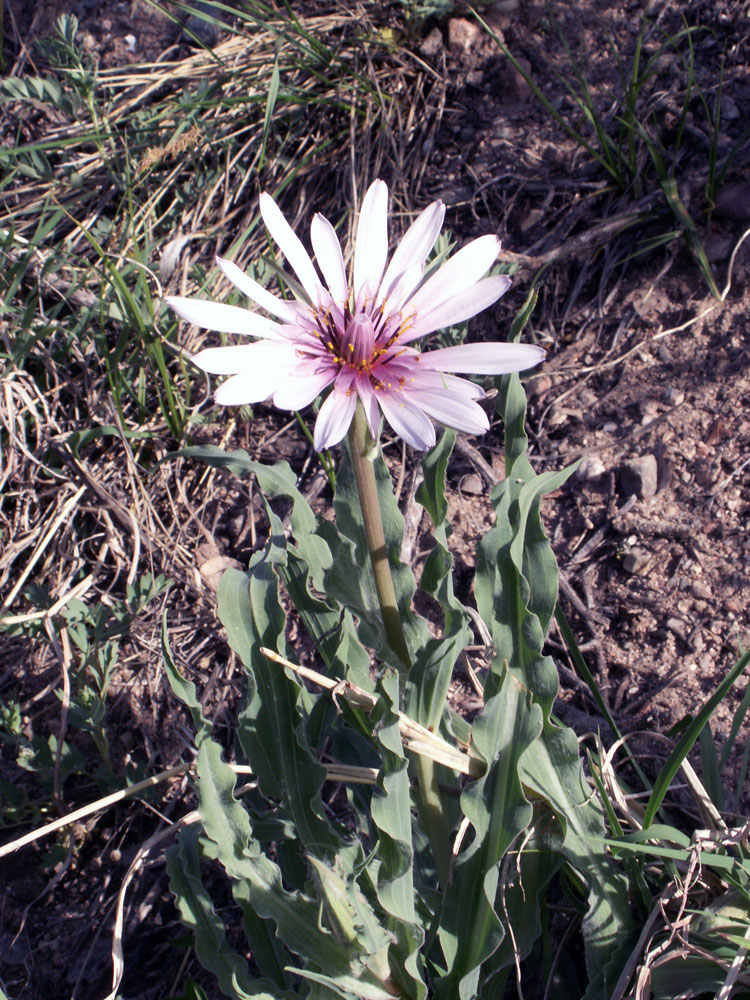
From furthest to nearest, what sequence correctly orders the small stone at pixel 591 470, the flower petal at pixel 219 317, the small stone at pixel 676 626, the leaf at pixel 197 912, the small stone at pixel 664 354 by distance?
1. the small stone at pixel 664 354
2. the small stone at pixel 591 470
3. the small stone at pixel 676 626
4. the leaf at pixel 197 912
5. the flower petal at pixel 219 317

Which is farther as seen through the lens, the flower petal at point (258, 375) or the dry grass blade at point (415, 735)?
the dry grass blade at point (415, 735)

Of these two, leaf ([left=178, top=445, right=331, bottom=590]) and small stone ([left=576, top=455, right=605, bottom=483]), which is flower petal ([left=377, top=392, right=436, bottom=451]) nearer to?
leaf ([left=178, top=445, right=331, bottom=590])

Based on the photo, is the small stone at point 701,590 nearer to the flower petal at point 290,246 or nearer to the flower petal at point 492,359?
the flower petal at point 492,359

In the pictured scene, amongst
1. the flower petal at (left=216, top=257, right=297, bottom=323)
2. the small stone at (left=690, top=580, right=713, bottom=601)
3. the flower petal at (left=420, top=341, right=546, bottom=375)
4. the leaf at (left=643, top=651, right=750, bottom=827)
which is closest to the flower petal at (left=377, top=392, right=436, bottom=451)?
the flower petal at (left=420, top=341, right=546, bottom=375)

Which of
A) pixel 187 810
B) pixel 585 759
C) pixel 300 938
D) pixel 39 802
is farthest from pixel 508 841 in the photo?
pixel 39 802

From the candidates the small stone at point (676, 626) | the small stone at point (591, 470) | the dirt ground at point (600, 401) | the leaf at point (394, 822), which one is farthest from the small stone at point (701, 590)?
the leaf at point (394, 822)

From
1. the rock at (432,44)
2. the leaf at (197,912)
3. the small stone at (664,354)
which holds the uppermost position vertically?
the rock at (432,44)

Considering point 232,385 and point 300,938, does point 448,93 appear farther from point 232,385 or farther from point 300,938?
point 300,938
